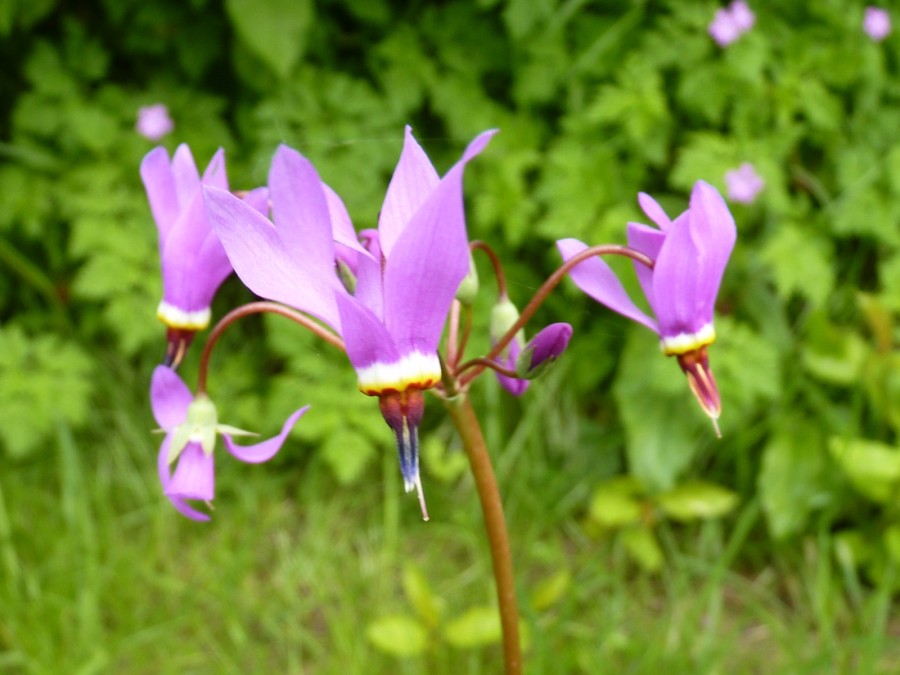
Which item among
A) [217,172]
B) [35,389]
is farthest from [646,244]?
[35,389]

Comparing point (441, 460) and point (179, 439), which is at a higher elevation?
point (179, 439)

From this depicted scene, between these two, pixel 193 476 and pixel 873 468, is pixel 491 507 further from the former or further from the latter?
pixel 873 468

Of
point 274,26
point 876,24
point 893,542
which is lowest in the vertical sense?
point 893,542

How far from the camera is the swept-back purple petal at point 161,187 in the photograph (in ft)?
2.56

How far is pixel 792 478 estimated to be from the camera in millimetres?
2254

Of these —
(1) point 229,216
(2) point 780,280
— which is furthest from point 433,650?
(1) point 229,216

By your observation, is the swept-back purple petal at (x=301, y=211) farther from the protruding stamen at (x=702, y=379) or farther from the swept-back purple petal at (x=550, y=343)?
the protruding stamen at (x=702, y=379)

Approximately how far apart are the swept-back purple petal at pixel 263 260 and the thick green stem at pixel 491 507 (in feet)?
0.64

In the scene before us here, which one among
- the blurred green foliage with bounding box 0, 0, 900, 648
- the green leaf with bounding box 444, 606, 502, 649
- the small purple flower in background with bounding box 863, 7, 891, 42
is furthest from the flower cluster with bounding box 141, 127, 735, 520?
the small purple flower in background with bounding box 863, 7, 891, 42

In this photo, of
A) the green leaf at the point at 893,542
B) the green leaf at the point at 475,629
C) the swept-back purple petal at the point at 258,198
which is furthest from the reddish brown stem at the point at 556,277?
the green leaf at the point at 893,542

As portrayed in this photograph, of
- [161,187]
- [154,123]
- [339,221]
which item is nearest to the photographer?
[339,221]

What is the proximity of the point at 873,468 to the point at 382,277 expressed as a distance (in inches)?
71.3

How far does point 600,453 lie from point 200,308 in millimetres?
1829

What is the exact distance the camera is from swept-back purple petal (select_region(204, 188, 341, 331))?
588 millimetres
